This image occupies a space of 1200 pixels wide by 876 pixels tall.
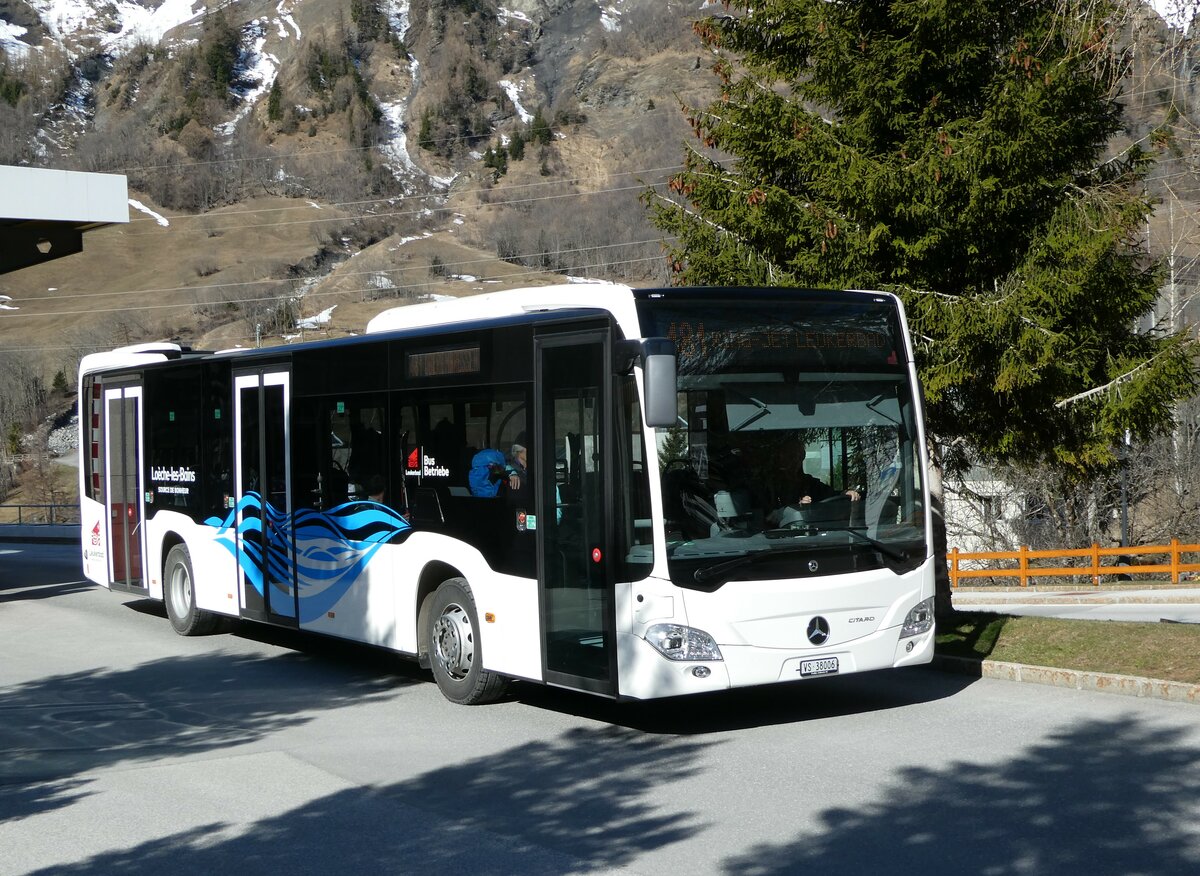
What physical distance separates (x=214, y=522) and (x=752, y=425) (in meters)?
7.59

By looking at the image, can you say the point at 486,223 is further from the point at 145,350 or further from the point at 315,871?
the point at 315,871

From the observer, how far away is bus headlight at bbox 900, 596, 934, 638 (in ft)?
33.4

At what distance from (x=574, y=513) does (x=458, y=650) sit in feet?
6.36

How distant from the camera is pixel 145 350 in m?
17.2

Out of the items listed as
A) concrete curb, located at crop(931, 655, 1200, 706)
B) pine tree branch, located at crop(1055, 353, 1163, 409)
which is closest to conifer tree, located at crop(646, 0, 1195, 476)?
pine tree branch, located at crop(1055, 353, 1163, 409)

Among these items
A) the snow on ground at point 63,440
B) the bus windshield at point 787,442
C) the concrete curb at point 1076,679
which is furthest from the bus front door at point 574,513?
the snow on ground at point 63,440

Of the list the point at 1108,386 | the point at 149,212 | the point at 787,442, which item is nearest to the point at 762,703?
the point at 787,442

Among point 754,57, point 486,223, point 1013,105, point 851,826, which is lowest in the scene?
point 851,826

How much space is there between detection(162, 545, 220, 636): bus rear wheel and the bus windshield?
8071mm

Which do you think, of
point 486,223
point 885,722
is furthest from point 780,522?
point 486,223

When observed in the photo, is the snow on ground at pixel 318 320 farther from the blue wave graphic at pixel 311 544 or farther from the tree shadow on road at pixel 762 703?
the tree shadow on road at pixel 762 703

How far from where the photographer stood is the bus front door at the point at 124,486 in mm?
17000

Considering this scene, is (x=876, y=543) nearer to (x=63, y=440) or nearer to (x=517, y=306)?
(x=517, y=306)

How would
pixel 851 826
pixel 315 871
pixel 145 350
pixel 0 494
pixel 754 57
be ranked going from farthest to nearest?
pixel 0 494, pixel 145 350, pixel 754 57, pixel 851 826, pixel 315 871
